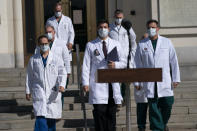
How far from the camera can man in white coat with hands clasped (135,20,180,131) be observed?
440 inches

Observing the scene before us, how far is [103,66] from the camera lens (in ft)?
35.5

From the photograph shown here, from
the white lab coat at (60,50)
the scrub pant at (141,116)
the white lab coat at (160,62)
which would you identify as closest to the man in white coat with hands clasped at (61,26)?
Answer: the white lab coat at (60,50)

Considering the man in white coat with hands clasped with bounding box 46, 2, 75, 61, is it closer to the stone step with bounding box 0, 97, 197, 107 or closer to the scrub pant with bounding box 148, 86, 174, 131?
the stone step with bounding box 0, 97, 197, 107

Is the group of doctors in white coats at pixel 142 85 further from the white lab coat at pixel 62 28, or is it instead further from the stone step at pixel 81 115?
the white lab coat at pixel 62 28

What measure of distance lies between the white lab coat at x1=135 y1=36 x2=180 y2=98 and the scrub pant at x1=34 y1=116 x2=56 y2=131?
1.65 metres

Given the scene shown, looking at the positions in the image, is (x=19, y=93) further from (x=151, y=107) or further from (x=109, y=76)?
(x=109, y=76)

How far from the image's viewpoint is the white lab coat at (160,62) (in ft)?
36.7

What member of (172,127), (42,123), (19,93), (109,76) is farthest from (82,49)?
(109,76)

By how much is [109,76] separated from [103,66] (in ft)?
4.79

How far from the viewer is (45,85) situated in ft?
35.1

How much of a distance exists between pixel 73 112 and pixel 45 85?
2496mm

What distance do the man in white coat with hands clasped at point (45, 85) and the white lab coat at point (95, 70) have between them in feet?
1.27

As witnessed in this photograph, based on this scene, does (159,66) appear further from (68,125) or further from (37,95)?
(68,125)

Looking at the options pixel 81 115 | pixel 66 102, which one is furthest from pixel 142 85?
pixel 66 102
